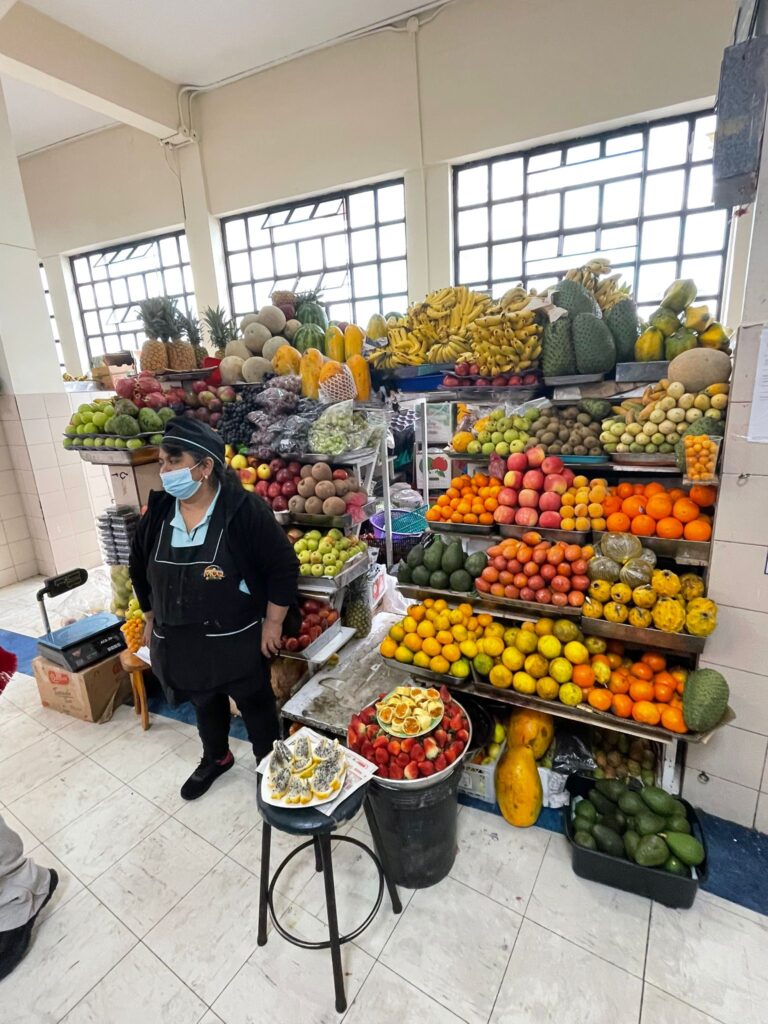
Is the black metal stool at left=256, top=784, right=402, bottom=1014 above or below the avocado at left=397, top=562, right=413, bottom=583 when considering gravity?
below

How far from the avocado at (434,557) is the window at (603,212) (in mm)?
4369

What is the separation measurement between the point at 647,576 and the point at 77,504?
590 cm

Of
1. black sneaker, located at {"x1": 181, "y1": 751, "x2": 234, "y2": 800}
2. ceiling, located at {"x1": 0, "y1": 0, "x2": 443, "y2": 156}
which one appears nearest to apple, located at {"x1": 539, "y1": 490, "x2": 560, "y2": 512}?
black sneaker, located at {"x1": 181, "y1": 751, "x2": 234, "y2": 800}

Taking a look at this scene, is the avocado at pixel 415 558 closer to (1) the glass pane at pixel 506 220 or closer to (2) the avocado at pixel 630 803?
(2) the avocado at pixel 630 803

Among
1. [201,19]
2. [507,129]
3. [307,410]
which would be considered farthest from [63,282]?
[307,410]

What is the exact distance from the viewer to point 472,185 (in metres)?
6.18

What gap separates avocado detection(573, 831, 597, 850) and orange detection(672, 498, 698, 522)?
4.21 ft

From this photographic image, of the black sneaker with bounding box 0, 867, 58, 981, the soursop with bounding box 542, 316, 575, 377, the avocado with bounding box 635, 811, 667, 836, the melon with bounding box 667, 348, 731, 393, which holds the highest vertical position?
the soursop with bounding box 542, 316, 575, 377

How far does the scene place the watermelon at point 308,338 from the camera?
348 centimetres

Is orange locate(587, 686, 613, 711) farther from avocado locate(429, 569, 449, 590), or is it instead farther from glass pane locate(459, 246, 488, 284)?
glass pane locate(459, 246, 488, 284)

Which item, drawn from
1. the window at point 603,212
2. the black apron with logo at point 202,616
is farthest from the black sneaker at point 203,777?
the window at point 603,212

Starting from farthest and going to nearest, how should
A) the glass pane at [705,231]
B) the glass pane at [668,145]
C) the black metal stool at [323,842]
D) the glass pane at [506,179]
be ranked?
the glass pane at [506,179] < the glass pane at [705,231] < the glass pane at [668,145] < the black metal stool at [323,842]

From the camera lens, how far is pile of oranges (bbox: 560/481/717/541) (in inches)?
76.9

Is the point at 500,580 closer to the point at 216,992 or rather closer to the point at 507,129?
the point at 216,992
